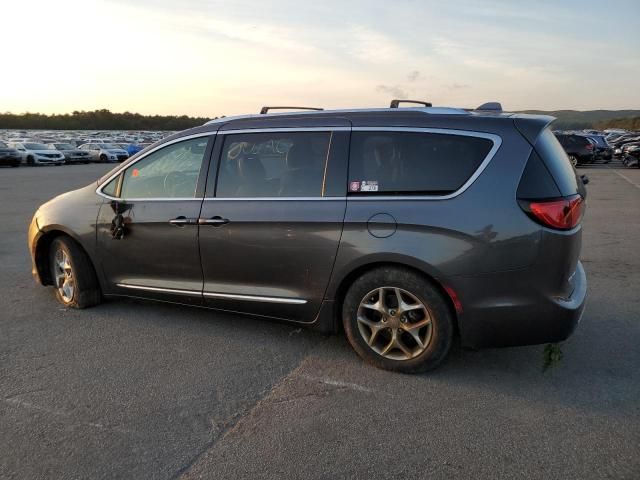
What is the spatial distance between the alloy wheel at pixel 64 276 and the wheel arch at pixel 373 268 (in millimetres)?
2639

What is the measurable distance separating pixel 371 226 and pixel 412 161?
20.5 inches

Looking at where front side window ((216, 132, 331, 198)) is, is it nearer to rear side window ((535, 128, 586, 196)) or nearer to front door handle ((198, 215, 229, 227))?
front door handle ((198, 215, 229, 227))

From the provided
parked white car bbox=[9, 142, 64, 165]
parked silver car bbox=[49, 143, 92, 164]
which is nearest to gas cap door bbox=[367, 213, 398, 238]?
parked white car bbox=[9, 142, 64, 165]

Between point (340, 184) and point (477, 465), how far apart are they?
1997 mm

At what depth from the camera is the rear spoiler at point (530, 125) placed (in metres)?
3.47

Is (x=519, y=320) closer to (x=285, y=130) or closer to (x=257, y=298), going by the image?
(x=257, y=298)

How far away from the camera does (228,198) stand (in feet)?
14.0

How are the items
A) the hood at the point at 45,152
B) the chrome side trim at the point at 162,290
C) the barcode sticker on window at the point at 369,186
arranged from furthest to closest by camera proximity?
the hood at the point at 45,152 → the chrome side trim at the point at 162,290 → the barcode sticker on window at the point at 369,186

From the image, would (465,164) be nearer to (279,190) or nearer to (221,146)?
(279,190)

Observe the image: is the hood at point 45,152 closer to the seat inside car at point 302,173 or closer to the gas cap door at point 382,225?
the seat inside car at point 302,173

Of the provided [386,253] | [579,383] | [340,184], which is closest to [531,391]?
[579,383]

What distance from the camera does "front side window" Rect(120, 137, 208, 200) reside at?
4.47 metres

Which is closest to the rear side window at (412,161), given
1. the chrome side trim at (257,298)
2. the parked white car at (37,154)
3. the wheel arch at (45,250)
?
the chrome side trim at (257,298)

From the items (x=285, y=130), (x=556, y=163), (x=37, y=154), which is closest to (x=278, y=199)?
(x=285, y=130)
